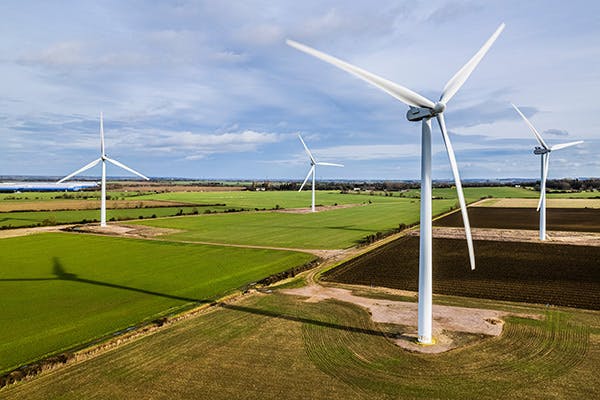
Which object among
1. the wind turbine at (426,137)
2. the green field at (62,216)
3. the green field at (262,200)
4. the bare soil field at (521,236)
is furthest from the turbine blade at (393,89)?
the green field at (262,200)

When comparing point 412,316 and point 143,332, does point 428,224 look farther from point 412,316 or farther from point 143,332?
point 143,332

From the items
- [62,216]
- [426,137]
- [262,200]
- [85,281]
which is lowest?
[85,281]

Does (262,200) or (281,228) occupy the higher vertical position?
(262,200)

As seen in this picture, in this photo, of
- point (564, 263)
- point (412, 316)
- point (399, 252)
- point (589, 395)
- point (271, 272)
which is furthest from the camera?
point (399, 252)

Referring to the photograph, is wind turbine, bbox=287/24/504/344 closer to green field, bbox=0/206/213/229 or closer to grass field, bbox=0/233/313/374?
grass field, bbox=0/233/313/374

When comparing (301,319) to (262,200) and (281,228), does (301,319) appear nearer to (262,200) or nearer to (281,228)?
(281,228)

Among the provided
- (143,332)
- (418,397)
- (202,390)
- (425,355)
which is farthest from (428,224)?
(143,332)

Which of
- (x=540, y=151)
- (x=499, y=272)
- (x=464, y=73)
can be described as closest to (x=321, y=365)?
(x=464, y=73)
